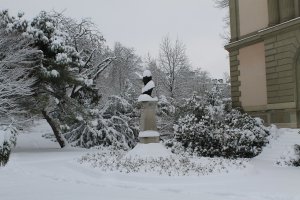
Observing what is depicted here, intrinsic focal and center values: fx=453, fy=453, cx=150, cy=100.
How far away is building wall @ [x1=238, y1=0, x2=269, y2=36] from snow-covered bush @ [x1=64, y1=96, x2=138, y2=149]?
9327 millimetres

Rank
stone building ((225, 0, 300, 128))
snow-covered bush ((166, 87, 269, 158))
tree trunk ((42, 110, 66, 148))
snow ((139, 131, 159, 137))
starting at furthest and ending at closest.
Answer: tree trunk ((42, 110, 66, 148)), stone building ((225, 0, 300, 128)), snow-covered bush ((166, 87, 269, 158)), snow ((139, 131, 159, 137))

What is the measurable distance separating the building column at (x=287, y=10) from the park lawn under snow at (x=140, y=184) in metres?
8.12

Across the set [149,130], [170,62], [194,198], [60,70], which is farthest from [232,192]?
[170,62]

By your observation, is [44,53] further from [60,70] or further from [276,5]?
[276,5]

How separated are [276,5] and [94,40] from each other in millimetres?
15647

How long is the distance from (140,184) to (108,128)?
53.4ft

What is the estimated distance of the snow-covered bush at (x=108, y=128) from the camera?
27.3 meters

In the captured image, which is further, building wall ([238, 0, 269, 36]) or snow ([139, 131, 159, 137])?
building wall ([238, 0, 269, 36])

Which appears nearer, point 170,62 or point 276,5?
point 276,5

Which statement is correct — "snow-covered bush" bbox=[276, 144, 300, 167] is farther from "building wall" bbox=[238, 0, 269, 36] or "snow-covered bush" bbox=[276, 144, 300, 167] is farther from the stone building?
"building wall" bbox=[238, 0, 269, 36]

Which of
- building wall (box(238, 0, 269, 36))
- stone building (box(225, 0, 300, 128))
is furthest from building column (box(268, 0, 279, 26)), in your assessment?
building wall (box(238, 0, 269, 36))

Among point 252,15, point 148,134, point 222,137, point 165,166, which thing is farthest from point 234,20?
point 165,166

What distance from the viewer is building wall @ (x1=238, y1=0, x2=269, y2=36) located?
22719mm

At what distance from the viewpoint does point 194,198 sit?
941 centimetres
